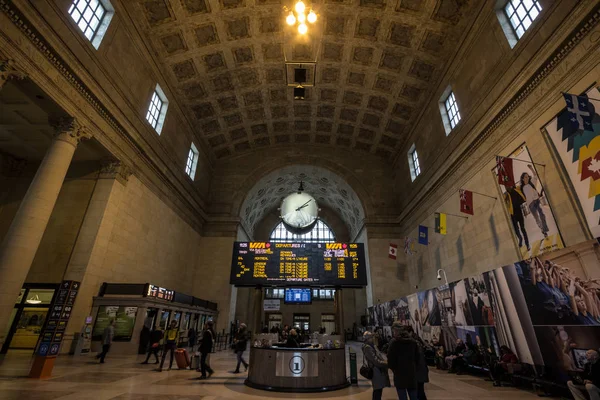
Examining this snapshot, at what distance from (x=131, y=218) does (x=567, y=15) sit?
18.9m

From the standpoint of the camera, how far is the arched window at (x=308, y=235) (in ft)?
115

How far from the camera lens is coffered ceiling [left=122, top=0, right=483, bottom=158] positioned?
1512 centimetres

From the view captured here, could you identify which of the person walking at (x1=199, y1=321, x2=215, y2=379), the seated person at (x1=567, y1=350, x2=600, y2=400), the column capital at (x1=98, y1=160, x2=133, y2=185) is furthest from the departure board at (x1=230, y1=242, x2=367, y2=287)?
the seated person at (x1=567, y1=350, x2=600, y2=400)

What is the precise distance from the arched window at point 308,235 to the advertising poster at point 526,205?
80.7 ft

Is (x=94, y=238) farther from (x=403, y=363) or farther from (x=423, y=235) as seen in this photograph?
(x=423, y=235)

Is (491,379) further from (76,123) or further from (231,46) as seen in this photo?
(231,46)

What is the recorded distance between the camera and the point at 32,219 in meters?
9.86

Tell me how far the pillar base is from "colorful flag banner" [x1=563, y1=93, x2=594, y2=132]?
1423cm

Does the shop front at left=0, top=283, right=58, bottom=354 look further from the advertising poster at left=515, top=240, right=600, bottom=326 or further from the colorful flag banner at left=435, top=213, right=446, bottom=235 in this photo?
the colorful flag banner at left=435, top=213, right=446, bottom=235

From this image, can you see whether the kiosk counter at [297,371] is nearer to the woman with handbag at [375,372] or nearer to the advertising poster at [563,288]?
the woman with handbag at [375,372]

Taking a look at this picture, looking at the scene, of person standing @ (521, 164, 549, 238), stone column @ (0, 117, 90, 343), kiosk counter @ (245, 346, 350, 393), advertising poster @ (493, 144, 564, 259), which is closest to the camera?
kiosk counter @ (245, 346, 350, 393)

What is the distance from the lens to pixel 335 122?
24.0 metres

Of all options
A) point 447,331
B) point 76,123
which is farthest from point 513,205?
point 76,123

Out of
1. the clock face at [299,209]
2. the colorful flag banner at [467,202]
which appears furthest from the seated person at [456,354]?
the clock face at [299,209]
